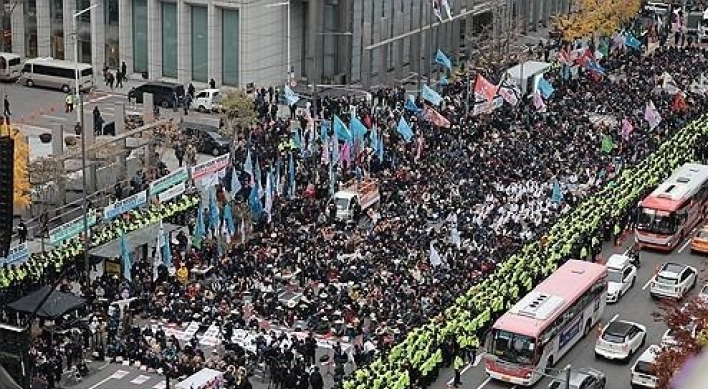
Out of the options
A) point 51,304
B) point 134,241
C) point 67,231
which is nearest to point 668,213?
point 134,241

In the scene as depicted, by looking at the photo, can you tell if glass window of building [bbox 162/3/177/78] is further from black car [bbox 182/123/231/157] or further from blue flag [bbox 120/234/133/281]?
blue flag [bbox 120/234/133/281]

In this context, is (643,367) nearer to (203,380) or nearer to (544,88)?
(203,380)

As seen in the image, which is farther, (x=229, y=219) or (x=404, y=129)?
(x=404, y=129)

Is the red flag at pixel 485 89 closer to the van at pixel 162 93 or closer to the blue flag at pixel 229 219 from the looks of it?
the van at pixel 162 93

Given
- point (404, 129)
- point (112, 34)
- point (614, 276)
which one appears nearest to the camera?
point (614, 276)

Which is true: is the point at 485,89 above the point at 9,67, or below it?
above

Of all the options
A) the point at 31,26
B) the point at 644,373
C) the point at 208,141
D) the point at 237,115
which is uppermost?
the point at 31,26
